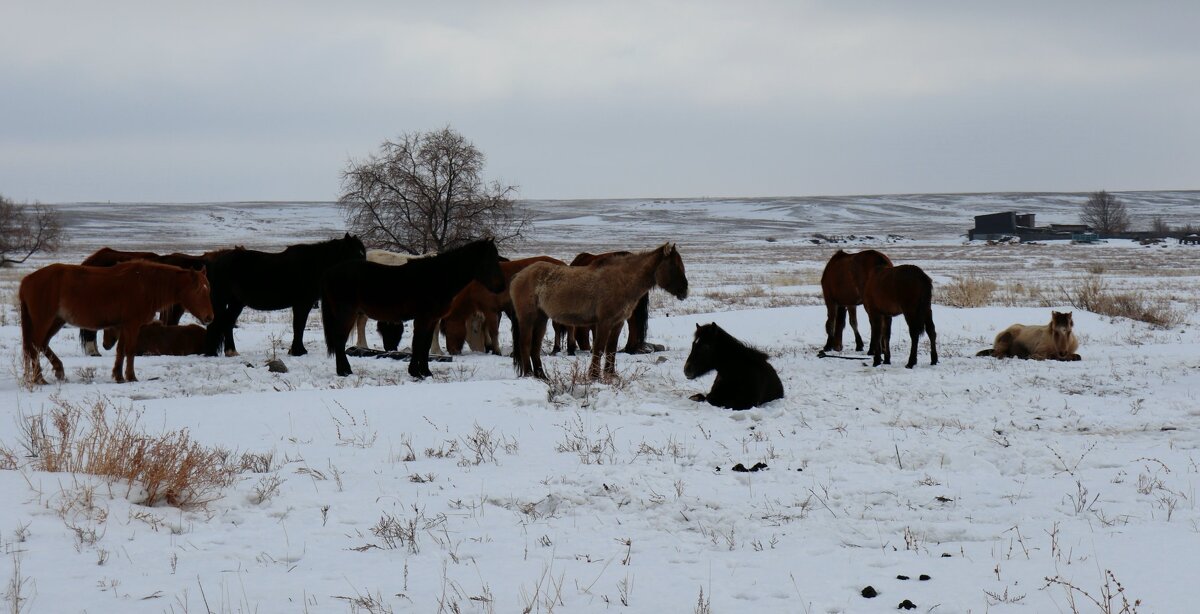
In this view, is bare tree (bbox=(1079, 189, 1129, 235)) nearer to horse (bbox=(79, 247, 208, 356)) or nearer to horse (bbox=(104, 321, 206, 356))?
horse (bbox=(79, 247, 208, 356))

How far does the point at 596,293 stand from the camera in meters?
11.1

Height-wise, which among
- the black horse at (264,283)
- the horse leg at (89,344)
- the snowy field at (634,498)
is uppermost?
the black horse at (264,283)

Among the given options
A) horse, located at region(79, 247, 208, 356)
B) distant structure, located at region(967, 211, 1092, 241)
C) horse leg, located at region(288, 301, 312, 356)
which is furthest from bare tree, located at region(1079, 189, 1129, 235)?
horse, located at region(79, 247, 208, 356)

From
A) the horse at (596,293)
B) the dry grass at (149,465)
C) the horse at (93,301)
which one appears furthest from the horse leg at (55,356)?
the horse at (596,293)

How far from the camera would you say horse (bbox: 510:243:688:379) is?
1107 cm

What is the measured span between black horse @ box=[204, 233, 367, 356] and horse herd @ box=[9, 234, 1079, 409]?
2 centimetres

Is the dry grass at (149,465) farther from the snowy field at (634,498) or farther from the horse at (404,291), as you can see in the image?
the horse at (404,291)

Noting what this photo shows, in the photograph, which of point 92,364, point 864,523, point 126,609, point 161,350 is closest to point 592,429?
point 864,523

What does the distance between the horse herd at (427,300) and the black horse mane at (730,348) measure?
2 centimetres

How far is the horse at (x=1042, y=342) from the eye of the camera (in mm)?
13320

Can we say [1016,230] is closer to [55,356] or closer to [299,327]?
[299,327]

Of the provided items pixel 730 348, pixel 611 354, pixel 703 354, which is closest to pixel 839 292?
pixel 611 354

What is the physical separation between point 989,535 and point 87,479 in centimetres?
537

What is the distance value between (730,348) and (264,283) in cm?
806
